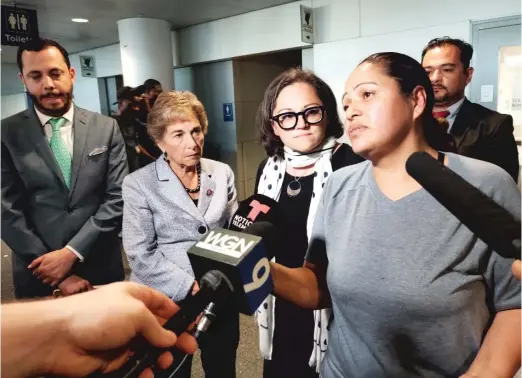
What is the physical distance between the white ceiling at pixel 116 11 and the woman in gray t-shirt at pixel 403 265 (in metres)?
4.22

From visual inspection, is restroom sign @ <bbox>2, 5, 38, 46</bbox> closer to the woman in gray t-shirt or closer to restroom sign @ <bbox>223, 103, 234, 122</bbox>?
restroom sign @ <bbox>223, 103, 234, 122</bbox>

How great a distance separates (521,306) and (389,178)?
387mm

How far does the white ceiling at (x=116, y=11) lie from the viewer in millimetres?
4641

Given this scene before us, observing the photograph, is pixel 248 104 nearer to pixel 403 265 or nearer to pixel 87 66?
pixel 87 66

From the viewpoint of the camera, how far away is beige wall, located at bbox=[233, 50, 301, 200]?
19.0 feet

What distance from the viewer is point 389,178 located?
3.18 ft

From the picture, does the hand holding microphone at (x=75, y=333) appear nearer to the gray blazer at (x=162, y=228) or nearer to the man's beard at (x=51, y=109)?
the gray blazer at (x=162, y=228)

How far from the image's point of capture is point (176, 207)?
1.58 metres

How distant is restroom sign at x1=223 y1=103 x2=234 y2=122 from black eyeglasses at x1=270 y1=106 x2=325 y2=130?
14.5 ft

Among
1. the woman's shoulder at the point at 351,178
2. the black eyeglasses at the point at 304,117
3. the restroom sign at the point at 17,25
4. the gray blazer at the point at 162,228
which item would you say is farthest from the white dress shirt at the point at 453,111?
the restroom sign at the point at 17,25

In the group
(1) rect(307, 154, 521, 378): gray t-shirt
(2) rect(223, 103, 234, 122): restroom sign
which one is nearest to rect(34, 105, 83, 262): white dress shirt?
(1) rect(307, 154, 521, 378): gray t-shirt

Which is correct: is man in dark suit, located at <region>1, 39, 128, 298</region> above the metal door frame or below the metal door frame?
below

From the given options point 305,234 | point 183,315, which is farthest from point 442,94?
point 183,315

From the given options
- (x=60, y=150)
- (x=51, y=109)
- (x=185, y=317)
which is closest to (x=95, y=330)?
(x=185, y=317)
